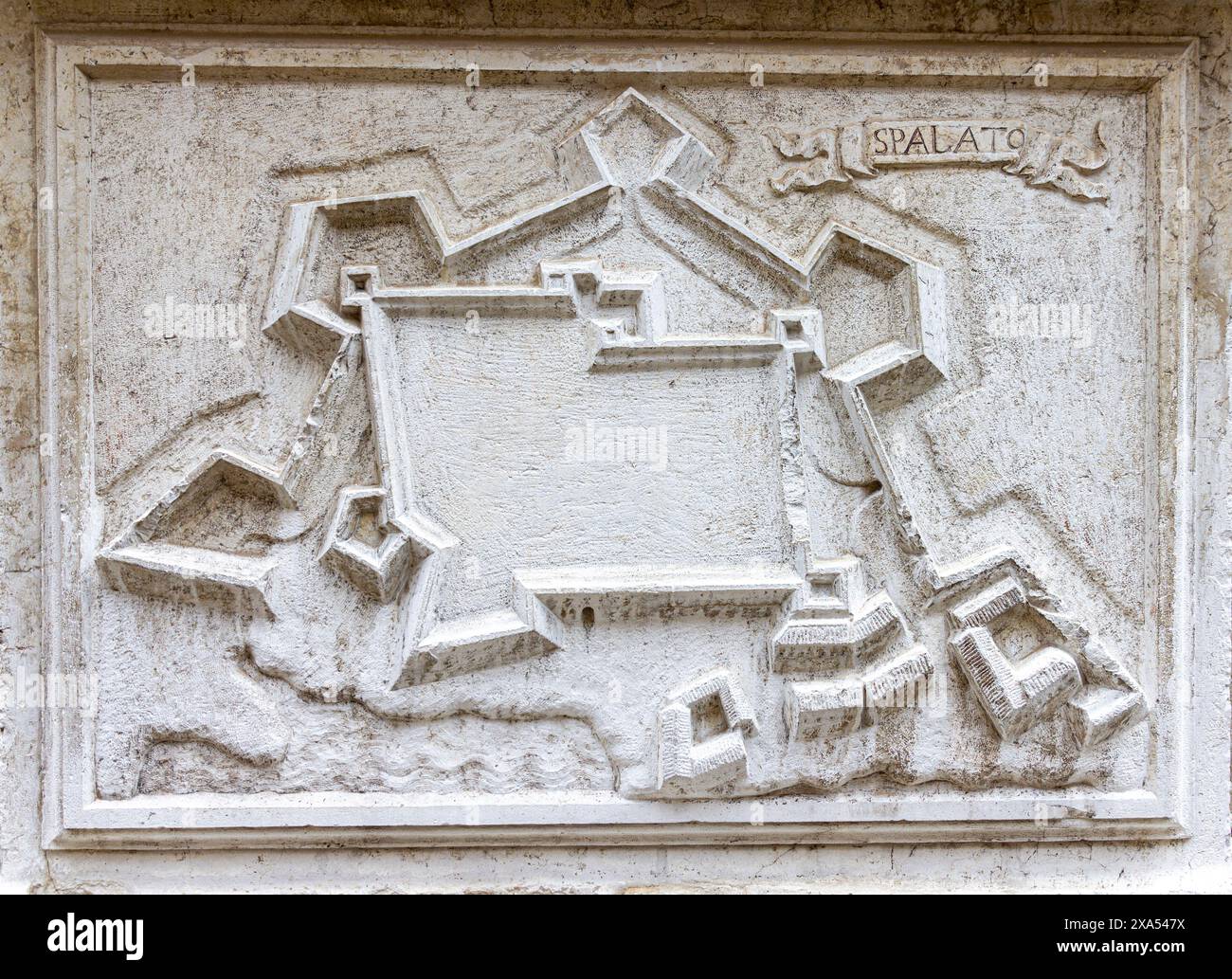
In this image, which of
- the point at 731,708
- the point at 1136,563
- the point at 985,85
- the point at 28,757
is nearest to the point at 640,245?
the point at 985,85

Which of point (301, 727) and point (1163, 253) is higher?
point (1163, 253)

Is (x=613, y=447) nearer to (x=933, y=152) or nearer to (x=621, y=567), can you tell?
(x=621, y=567)

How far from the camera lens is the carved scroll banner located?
256cm

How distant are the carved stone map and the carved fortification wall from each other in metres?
0.01

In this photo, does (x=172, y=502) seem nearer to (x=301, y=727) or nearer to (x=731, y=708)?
(x=301, y=727)

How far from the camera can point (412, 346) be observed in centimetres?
247

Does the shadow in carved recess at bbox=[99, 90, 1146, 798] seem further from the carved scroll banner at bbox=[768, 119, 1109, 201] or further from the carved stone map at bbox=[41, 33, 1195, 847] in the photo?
the carved scroll banner at bbox=[768, 119, 1109, 201]

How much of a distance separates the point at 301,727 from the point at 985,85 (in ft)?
7.78

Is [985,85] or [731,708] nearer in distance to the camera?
[731,708]

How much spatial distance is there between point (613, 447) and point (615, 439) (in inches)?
0.9

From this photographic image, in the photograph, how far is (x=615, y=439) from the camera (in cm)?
249

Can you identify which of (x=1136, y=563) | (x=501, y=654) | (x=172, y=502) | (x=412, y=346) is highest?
(x=412, y=346)

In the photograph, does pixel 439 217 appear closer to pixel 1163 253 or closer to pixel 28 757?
pixel 28 757

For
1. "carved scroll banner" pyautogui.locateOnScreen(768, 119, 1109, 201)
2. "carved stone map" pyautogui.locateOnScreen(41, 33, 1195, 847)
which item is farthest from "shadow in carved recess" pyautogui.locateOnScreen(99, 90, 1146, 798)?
"carved scroll banner" pyautogui.locateOnScreen(768, 119, 1109, 201)
